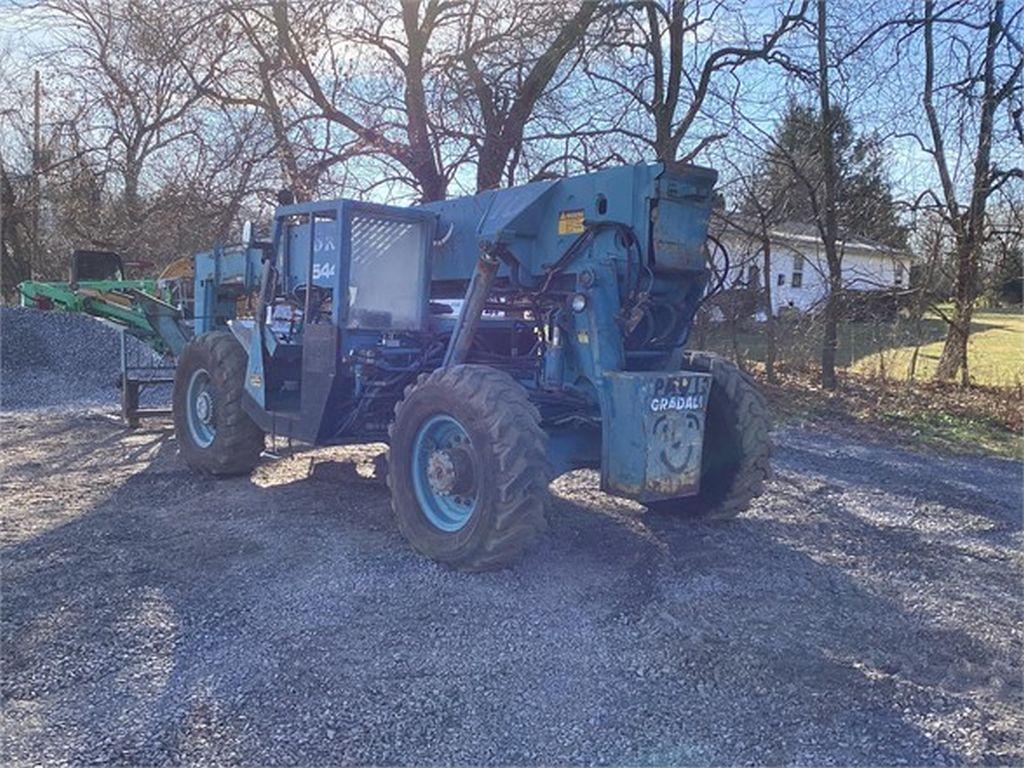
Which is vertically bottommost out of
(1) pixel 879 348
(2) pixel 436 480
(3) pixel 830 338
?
(2) pixel 436 480

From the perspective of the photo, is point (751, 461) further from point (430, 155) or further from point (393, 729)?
point (430, 155)

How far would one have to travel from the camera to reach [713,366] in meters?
6.18

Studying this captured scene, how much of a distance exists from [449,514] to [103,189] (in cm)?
1812

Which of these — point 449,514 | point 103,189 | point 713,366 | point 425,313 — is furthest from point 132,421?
point 103,189

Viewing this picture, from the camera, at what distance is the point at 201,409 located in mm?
7766

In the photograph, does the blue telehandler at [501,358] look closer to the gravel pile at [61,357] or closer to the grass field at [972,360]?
the gravel pile at [61,357]

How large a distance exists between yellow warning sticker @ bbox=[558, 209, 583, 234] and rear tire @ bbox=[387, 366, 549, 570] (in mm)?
1081

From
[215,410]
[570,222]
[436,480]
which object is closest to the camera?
[436,480]

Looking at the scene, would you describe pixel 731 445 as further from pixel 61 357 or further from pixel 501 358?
pixel 61 357

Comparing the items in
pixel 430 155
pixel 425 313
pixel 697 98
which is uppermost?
pixel 697 98

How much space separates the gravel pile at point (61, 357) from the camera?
1292 centimetres

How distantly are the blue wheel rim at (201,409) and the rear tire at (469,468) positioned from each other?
2.72 meters

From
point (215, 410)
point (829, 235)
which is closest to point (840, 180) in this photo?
point (829, 235)

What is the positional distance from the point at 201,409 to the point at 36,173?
16.9 meters
